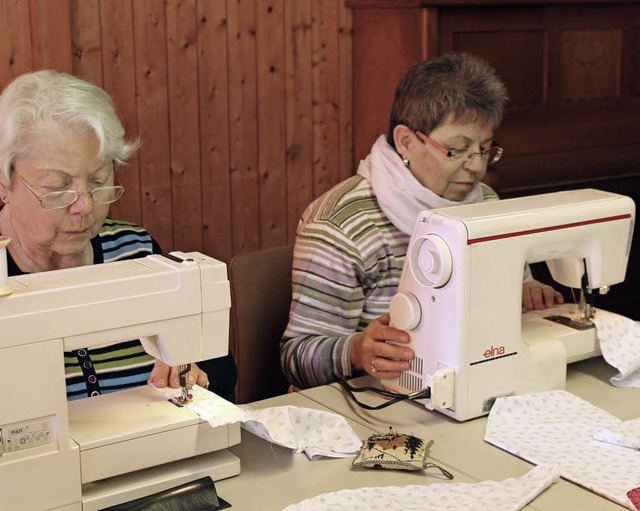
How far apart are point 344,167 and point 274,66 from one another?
1.60 feet

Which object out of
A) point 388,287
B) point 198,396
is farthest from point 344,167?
point 198,396

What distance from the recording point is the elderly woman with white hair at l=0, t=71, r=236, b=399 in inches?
73.5

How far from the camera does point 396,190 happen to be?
90.7 inches

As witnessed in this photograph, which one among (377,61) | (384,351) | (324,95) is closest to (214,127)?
(324,95)

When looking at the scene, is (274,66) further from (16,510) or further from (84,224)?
(16,510)

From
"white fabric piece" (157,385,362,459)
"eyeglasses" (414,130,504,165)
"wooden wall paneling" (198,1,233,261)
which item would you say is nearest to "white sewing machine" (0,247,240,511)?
"white fabric piece" (157,385,362,459)

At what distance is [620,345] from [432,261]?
20.5 inches

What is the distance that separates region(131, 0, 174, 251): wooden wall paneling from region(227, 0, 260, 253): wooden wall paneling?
26cm

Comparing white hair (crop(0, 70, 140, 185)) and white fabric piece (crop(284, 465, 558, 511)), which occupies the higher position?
white hair (crop(0, 70, 140, 185))

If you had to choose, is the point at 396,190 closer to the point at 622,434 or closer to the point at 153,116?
the point at 622,434

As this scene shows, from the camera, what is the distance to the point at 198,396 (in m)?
1.61

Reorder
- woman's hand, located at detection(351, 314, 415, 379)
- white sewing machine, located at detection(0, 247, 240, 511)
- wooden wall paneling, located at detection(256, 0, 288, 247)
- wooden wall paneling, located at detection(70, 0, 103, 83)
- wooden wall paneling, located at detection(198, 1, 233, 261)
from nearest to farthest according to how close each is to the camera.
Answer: white sewing machine, located at detection(0, 247, 240, 511), woman's hand, located at detection(351, 314, 415, 379), wooden wall paneling, located at detection(70, 0, 103, 83), wooden wall paneling, located at detection(198, 1, 233, 261), wooden wall paneling, located at detection(256, 0, 288, 247)

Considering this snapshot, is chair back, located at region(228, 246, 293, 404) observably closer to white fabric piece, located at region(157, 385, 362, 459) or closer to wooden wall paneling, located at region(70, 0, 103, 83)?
white fabric piece, located at region(157, 385, 362, 459)

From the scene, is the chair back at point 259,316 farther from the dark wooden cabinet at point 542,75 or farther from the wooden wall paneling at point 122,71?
the dark wooden cabinet at point 542,75
